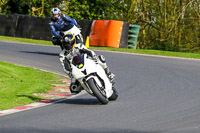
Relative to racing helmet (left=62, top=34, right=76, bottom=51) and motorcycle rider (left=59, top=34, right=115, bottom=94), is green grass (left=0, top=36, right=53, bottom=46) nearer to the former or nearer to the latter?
motorcycle rider (left=59, top=34, right=115, bottom=94)

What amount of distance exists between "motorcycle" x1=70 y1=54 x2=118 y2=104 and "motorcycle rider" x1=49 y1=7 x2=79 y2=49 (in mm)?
813

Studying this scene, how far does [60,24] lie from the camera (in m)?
9.52

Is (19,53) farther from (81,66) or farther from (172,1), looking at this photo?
(172,1)

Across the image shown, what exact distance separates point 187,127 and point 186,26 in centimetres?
2543

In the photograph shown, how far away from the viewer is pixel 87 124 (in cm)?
655

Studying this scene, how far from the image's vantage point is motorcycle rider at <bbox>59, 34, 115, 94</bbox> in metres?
8.66

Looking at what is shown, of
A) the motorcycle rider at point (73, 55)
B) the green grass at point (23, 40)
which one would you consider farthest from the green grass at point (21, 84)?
the green grass at point (23, 40)

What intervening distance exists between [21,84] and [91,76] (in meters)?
4.00

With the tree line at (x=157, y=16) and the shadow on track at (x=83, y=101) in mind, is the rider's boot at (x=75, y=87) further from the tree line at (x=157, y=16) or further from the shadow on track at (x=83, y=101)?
the tree line at (x=157, y=16)

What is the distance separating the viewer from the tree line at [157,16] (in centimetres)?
2975

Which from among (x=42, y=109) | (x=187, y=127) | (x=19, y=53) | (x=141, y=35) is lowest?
(x=141, y=35)

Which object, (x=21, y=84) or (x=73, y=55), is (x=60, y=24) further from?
(x=21, y=84)

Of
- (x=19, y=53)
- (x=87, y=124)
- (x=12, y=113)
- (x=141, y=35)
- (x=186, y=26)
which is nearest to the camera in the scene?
(x=87, y=124)

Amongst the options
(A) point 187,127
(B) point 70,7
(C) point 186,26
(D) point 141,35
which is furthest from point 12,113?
(B) point 70,7
